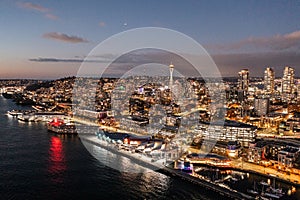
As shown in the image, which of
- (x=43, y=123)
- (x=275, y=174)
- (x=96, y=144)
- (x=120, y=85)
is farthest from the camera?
(x=120, y=85)

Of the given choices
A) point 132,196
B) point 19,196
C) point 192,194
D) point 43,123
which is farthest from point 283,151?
point 43,123

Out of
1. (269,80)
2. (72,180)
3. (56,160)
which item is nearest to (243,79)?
(269,80)

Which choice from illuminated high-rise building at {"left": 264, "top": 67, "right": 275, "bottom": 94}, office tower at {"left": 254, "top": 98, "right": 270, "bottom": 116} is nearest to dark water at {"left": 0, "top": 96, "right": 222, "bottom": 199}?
office tower at {"left": 254, "top": 98, "right": 270, "bottom": 116}

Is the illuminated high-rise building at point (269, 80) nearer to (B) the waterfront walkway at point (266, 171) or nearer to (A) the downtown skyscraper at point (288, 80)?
(A) the downtown skyscraper at point (288, 80)

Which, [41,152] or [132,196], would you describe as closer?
[132,196]

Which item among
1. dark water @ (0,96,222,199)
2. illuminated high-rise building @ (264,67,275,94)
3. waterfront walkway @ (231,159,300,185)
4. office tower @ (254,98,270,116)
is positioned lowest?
dark water @ (0,96,222,199)

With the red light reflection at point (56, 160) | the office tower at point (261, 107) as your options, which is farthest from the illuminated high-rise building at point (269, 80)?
the red light reflection at point (56, 160)

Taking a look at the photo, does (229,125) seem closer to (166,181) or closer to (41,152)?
(166,181)

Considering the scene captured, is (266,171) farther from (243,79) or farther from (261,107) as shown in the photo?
(243,79)

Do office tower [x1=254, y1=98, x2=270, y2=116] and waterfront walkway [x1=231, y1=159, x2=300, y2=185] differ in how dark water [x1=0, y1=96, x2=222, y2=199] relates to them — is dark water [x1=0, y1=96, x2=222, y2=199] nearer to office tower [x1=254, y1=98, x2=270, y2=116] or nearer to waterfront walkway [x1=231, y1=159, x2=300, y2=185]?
waterfront walkway [x1=231, y1=159, x2=300, y2=185]
